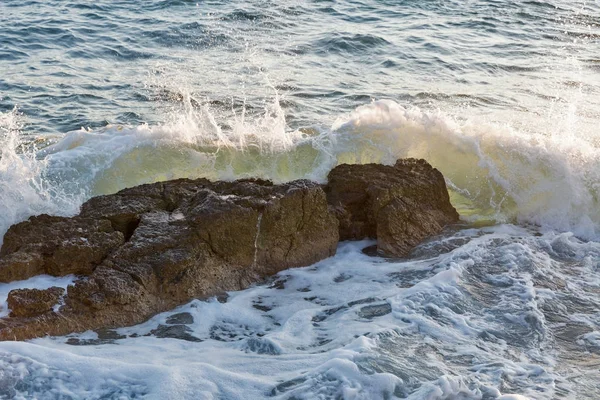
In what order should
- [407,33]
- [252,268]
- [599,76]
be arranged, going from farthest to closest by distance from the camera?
[407,33], [599,76], [252,268]

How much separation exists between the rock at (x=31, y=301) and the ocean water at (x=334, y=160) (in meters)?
0.25

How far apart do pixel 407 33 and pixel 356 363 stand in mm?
9756

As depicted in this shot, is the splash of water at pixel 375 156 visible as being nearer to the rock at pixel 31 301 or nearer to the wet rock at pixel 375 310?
the rock at pixel 31 301

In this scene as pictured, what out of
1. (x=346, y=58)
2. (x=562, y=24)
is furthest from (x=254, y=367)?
(x=562, y=24)

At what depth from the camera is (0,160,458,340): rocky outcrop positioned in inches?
179

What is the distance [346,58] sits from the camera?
11.4 metres

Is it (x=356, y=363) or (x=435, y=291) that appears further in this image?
(x=435, y=291)

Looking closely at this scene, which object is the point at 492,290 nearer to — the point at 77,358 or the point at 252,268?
the point at 252,268

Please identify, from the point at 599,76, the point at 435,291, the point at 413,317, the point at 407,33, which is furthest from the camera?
the point at 407,33

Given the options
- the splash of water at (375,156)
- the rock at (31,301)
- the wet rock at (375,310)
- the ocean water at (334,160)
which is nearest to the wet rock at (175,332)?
the ocean water at (334,160)

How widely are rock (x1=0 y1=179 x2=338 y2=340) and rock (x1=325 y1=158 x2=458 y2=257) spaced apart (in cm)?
33

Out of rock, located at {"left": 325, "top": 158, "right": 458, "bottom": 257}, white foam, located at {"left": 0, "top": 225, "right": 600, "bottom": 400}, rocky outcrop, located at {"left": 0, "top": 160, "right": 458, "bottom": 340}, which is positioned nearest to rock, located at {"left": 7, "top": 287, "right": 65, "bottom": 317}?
rocky outcrop, located at {"left": 0, "top": 160, "right": 458, "bottom": 340}

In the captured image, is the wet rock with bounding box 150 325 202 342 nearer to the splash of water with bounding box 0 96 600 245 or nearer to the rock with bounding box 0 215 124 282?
the rock with bounding box 0 215 124 282

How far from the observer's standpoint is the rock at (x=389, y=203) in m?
5.79
